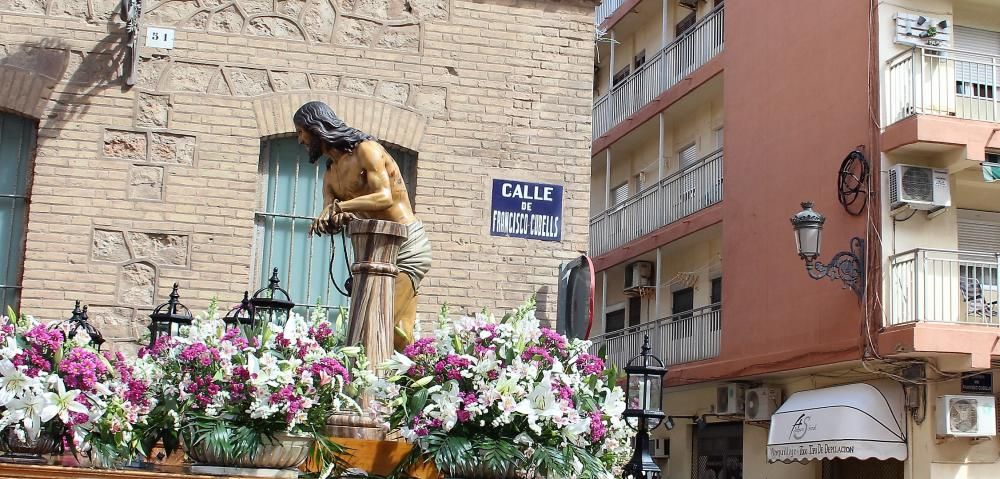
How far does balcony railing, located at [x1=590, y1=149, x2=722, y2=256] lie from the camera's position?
19.4 meters

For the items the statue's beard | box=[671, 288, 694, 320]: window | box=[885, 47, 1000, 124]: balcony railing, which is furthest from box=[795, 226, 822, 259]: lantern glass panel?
the statue's beard

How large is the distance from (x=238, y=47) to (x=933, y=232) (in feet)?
28.5

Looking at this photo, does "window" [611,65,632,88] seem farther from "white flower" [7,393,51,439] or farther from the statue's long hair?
"white flower" [7,393,51,439]

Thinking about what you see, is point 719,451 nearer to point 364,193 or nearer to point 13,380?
point 364,193

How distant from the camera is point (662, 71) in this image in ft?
70.4

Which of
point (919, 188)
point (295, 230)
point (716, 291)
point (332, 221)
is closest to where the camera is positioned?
point (332, 221)

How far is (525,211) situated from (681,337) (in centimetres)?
966

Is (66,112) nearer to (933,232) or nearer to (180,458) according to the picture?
(180,458)

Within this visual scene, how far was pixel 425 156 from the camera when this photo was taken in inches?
416

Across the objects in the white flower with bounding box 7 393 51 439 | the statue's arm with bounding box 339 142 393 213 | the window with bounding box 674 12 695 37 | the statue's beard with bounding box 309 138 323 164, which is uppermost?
the window with bounding box 674 12 695 37

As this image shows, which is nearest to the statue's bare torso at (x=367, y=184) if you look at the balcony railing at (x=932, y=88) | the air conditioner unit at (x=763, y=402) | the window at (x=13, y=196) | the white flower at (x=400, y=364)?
the white flower at (x=400, y=364)

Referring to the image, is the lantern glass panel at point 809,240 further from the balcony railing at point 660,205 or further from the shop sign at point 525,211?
the balcony railing at point 660,205

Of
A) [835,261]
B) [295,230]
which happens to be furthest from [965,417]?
[295,230]

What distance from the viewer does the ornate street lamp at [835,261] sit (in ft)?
45.2
